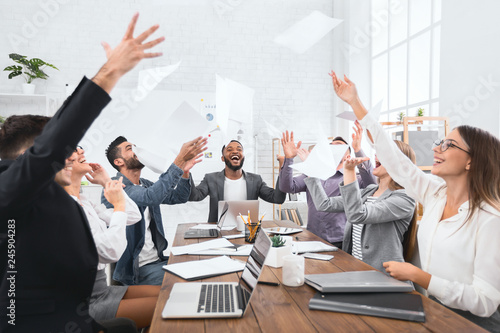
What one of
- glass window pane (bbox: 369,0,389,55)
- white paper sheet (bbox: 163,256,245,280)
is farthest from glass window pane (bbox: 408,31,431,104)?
white paper sheet (bbox: 163,256,245,280)

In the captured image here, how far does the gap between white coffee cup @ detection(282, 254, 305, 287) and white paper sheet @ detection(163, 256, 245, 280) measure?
0.25 metres

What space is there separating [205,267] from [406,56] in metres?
3.93

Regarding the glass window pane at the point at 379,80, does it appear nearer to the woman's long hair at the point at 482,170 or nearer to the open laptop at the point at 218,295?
the woman's long hair at the point at 482,170

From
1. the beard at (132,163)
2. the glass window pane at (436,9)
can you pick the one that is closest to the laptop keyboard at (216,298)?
the beard at (132,163)

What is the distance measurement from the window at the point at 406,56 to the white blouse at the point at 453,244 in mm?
2426

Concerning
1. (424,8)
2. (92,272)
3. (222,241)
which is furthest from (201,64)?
(92,272)

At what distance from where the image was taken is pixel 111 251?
4.53ft

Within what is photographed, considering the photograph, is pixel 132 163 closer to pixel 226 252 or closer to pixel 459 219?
pixel 226 252

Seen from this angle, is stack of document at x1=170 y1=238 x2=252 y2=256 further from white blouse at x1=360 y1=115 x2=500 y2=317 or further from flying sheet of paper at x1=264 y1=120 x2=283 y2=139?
flying sheet of paper at x1=264 y1=120 x2=283 y2=139

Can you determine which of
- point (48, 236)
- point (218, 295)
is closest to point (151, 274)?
point (218, 295)

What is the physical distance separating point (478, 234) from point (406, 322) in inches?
22.1

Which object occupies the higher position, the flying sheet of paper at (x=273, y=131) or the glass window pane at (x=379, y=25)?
the glass window pane at (x=379, y=25)

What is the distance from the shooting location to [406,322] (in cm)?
96

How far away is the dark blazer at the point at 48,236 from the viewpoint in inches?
30.7
